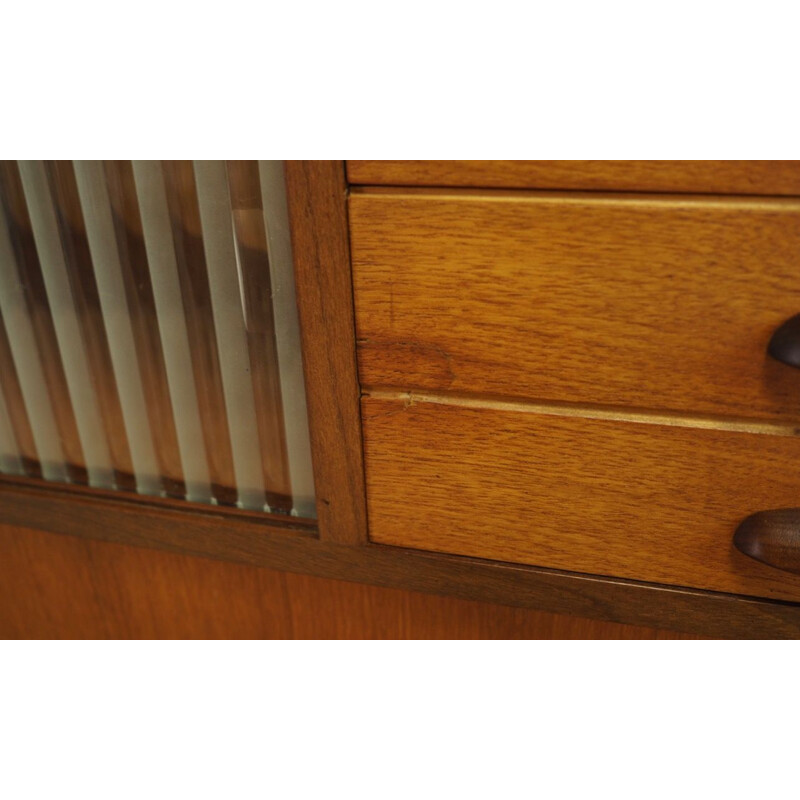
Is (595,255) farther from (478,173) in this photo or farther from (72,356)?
(72,356)

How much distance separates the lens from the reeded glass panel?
1.44 ft

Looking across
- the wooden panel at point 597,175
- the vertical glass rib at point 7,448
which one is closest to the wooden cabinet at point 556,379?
the wooden panel at point 597,175

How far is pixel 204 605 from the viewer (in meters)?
0.59

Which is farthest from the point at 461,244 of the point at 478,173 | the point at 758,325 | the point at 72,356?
the point at 72,356

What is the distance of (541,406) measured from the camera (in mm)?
414

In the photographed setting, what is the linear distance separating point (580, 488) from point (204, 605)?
0.30m

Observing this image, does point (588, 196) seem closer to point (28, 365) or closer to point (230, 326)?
point (230, 326)

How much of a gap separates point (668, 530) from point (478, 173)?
21cm

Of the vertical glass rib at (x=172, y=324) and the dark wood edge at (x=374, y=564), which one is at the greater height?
the vertical glass rib at (x=172, y=324)

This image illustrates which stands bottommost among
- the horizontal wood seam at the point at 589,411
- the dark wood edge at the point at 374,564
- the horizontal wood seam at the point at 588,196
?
the dark wood edge at the point at 374,564

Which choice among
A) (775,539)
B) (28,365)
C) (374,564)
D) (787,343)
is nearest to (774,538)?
(775,539)

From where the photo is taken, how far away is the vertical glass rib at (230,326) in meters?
0.43

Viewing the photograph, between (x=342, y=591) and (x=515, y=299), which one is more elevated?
(x=515, y=299)

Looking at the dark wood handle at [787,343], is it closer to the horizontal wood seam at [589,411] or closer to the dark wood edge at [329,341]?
the horizontal wood seam at [589,411]
